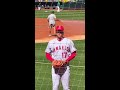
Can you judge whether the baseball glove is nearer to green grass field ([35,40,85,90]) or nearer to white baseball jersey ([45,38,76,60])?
white baseball jersey ([45,38,76,60])

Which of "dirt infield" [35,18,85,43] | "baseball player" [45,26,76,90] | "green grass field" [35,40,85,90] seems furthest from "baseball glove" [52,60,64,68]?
"dirt infield" [35,18,85,43]

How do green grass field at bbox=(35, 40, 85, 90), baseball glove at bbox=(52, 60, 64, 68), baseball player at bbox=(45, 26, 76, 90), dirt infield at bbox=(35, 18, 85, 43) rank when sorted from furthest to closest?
dirt infield at bbox=(35, 18, 85, 43)
green grass field at bbox=(35, 40, 85, 90)
baseball player at bbox=(45, 26, 76, 90)
baseball glove at bbox=(52, 60, 64, 68)

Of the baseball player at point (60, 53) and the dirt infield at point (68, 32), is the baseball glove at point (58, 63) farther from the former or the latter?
the dirt infield at point (68, 32)

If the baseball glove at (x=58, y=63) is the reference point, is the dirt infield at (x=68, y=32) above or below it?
below

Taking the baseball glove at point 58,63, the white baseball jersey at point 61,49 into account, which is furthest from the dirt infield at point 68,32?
Answer: the baseball glove at point 58,63

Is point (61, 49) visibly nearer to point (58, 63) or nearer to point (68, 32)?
point (58, 63)

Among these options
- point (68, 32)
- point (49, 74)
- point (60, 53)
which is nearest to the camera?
point (60, 53)

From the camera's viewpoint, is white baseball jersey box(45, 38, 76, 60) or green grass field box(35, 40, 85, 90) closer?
white baseball jersey box(45, 38, 76, 60)

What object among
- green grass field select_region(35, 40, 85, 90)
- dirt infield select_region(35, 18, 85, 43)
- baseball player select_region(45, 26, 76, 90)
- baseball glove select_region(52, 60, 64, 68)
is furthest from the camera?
dirt infield select_region(35, 18, 85, 43)

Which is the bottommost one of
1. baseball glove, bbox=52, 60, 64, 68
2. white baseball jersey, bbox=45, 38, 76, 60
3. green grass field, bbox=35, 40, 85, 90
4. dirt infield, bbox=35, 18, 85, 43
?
green grass field, bbox=35, 40, 85, 90

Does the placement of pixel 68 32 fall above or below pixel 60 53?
below

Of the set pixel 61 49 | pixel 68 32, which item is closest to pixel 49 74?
pixel 61 49
